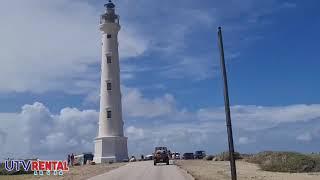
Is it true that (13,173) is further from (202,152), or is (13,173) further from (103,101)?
(202,152)

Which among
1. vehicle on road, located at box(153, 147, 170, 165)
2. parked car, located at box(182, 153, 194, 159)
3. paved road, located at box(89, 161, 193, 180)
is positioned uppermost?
parked car, located at box(182, 153, 194, 159)

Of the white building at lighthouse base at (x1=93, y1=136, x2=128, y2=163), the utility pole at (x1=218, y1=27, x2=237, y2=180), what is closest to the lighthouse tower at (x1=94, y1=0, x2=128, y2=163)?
the white building at lighthouse base at (x1=93, y1=136, x2=128, y2=163)

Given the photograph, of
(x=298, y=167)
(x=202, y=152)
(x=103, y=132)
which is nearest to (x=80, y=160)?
(x=103, y=132)

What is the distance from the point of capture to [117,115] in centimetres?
6794

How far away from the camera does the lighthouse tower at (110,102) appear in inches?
2613

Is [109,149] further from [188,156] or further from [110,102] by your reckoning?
[188,156]

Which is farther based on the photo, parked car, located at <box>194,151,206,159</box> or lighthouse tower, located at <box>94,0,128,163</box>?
parked car, located at <box>194,151,206,159</box>

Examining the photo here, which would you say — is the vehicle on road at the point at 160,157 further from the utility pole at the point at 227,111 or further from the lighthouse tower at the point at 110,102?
the utility pole at the point at 227,111

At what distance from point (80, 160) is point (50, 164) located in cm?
2396

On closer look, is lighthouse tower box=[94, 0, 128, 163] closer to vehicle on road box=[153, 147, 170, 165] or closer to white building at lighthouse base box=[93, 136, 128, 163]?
white building at lighthouse base box=[93, 136, 128, 163]

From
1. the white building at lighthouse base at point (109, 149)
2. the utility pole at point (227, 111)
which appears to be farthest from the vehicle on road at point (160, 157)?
the utility pole at point (227, 111)

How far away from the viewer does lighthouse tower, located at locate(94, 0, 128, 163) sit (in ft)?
218

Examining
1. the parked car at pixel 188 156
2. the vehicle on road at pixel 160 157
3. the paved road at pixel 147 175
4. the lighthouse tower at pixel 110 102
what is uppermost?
the lighthouse tower at pixel 110 102

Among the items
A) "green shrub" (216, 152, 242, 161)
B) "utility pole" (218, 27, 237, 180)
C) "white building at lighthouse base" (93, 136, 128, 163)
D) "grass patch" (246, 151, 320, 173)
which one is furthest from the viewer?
"white building at lighthouse base" (93, 136, 128, 163)
